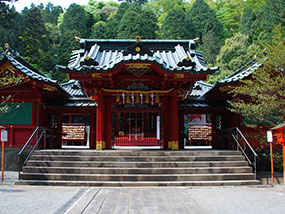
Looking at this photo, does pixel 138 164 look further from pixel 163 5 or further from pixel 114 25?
pixel 163 5

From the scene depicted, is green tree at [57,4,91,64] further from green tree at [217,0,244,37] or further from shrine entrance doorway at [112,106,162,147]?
green tree at [217,0,244,37]

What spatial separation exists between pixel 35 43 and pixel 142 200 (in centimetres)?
3580

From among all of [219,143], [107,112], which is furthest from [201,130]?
[107,112]

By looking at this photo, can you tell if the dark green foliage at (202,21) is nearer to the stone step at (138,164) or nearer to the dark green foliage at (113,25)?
the dark green foliage at (113,25)

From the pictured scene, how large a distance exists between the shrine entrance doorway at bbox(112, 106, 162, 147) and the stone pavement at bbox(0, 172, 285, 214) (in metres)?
11.9

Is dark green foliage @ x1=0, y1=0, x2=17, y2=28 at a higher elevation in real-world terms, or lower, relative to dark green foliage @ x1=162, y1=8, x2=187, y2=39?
lower

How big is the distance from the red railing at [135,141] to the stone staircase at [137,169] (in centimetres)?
998

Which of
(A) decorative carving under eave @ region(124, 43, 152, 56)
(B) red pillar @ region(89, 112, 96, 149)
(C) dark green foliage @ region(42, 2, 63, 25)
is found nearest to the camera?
(A) decorative carving under eave @ region(124, 43, 152, 56)

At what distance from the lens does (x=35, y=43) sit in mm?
37625

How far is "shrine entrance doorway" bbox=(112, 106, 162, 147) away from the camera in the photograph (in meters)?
20.8

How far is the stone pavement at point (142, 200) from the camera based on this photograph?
6047 millimetres

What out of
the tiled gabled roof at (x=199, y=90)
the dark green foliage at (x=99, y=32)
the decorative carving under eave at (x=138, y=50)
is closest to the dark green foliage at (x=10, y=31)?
the dark green foliage at (x=99, y=32)

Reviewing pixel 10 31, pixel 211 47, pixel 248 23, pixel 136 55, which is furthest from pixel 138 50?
pixel 248 23

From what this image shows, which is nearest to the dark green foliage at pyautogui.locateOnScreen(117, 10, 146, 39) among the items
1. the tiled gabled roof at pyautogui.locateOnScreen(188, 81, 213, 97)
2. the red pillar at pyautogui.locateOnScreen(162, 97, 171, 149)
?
the tiled gabled roof at pyautogui.locateOnScreen(188, 81, 213, 97)
